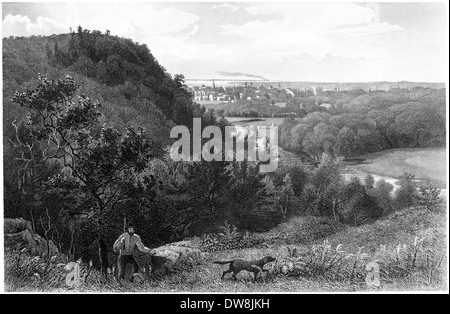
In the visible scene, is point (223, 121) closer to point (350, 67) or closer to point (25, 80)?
point (350, 67)

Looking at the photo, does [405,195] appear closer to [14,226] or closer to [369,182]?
[369,182]

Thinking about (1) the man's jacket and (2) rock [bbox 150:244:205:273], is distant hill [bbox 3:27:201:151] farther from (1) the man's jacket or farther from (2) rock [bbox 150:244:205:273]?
(2) rock [bbox 150:244:205:273]

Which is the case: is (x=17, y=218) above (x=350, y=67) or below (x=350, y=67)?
below

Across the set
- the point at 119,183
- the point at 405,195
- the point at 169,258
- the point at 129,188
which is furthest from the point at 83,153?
the point at 405,195

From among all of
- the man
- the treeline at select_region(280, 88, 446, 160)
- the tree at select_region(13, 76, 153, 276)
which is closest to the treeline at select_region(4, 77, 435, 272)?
the tree at select_region(13, 76, 153, 276)
